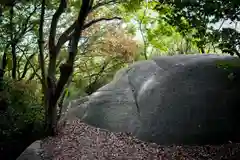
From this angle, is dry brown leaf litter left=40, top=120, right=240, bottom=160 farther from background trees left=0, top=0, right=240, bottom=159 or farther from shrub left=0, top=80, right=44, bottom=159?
shrub left=0, top=80, right=44, bottom=159

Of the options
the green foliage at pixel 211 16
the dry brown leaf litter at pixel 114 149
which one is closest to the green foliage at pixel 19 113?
the dry brown leaf litter at pixel 114 149

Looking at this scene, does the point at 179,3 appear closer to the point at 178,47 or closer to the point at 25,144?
the point at 25,144

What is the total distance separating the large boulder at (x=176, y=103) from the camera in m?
6.02

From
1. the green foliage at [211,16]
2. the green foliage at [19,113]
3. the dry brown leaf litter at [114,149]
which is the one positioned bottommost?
the dry brown leaf litter at [114,149]

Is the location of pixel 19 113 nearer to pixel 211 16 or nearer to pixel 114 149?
pixel 114 149

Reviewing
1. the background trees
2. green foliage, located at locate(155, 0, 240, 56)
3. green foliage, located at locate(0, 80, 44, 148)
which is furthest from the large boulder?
green foliage, located at locate(155, 0, 240, 56)

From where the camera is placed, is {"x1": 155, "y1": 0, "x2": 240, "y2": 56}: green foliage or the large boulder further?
the large boulder

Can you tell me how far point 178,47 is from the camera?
13672 mm

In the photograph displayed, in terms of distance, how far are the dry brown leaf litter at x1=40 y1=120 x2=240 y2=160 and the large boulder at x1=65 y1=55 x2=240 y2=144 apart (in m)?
0.27

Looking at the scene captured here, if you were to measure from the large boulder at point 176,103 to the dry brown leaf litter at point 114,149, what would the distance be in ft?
0.87

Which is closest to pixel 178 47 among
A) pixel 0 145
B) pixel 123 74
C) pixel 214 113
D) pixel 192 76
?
pixel 123 74

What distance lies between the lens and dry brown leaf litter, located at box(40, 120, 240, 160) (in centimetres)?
536

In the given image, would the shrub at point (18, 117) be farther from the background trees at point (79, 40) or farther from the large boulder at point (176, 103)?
the large boulder at point (176, 103)

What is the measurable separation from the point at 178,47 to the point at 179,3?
34.2ft
